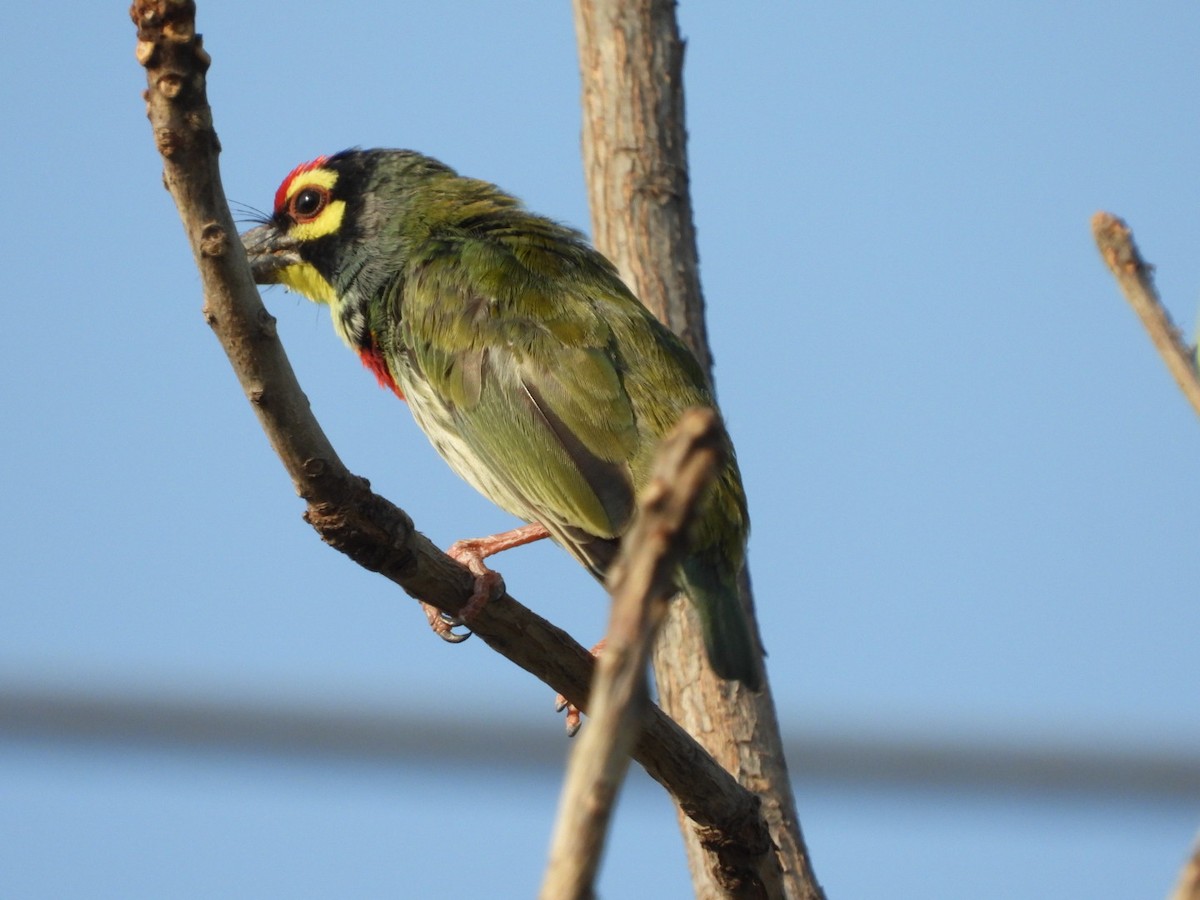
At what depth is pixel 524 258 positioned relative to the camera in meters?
5.01

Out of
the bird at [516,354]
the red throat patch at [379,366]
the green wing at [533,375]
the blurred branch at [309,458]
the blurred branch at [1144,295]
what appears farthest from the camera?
the red throat patch at [379,366]

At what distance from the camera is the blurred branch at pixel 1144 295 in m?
1.83

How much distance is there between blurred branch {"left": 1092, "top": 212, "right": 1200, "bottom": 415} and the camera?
1.83 metres

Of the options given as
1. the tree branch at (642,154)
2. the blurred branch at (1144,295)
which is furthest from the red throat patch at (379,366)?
the blurred branch at (1144,295)

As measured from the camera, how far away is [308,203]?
5809mm

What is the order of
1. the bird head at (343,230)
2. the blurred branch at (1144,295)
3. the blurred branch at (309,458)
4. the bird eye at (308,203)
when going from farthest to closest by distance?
the bird eye at (308,203), the bird head at (343,230), the blurred branch at (309,458), the blurred branch at (1144,295)

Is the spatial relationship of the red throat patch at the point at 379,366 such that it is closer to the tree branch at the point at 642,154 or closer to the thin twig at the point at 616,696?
the tree branch at the point at 642,154

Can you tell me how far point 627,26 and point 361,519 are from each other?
3044 mm

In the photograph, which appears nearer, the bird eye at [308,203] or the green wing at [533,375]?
the green wing at [533,375]

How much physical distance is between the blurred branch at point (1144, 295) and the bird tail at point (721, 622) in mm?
1976

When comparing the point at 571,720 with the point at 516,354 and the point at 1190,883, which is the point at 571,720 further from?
the point at 1190,883

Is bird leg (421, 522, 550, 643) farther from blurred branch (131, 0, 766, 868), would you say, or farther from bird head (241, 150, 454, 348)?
bird head (241, 150, 454, 348)

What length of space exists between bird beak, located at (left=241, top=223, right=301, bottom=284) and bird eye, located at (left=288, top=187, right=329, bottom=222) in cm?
11

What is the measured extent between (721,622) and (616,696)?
266 centimetres
